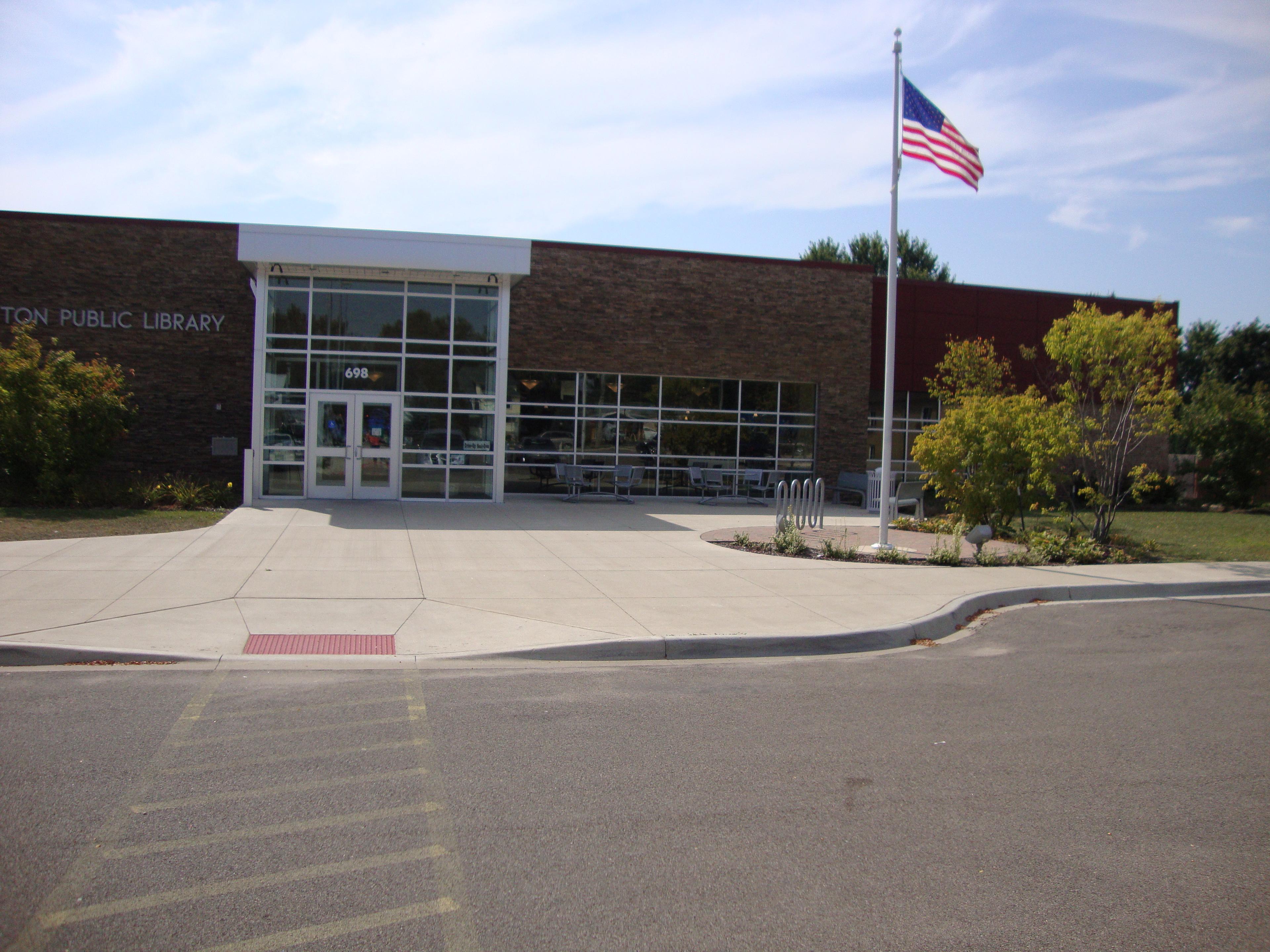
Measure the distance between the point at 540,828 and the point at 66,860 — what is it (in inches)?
76.3

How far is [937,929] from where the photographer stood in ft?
11.8

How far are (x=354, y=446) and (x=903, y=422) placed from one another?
49.9 feet

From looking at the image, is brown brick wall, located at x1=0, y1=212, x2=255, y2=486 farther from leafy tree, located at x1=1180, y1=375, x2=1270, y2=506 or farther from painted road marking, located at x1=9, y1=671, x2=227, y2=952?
leafy tree, located at x1=1180, y1=375, x2=1270, y2=506

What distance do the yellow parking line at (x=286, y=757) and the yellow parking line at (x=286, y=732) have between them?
0.34 meters

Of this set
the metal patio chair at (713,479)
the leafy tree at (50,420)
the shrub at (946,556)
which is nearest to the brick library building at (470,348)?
the metal patio chair at (713,479)

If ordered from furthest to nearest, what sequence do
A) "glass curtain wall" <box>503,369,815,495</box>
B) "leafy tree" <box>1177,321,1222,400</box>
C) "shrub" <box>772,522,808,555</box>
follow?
"leafy tree" <box>1177,321,1222,400</box>, "glass curtain wall" <box>503,369,815,495</box>, "shrub" <box>772,522,808,555</box>

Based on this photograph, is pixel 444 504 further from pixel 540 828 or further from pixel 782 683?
pixel 540 828

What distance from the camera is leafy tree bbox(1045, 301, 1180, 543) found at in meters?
15.0

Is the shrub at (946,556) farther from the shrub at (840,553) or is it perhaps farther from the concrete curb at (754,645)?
the concrete curb at (754,645)

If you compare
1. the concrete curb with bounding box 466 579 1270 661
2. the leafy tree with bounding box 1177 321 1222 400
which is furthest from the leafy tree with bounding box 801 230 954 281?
the concrete curb with bounding box 466 579 1270 661

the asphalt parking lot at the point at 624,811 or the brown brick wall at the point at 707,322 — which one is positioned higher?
the brown brick wall at the point at 707,322

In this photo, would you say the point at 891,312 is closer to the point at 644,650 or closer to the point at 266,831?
the point at 644,650

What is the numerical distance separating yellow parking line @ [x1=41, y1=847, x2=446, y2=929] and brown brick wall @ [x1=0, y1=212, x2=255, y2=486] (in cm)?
1955

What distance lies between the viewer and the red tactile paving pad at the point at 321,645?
7680 millimetres
